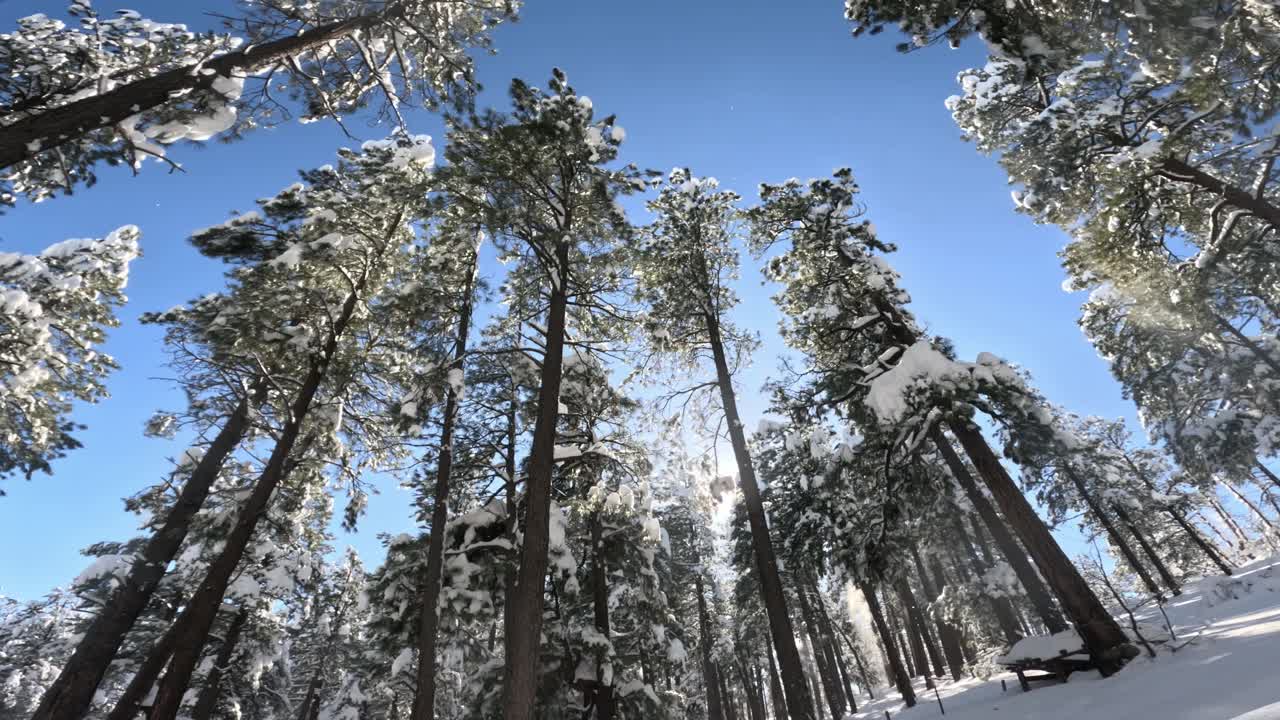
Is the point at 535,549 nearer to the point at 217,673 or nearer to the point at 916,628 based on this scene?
the point at 217,673

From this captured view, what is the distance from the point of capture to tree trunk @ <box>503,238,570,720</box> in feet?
20.3

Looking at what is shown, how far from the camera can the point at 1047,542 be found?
905 cm

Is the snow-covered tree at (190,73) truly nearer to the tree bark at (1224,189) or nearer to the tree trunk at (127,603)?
the tree trunk at (127,603)

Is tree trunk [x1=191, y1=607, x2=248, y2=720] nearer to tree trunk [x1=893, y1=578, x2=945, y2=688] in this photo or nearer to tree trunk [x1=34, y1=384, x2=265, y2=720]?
tree trunk [x1=34, y1=384, x2=265, y2=720]

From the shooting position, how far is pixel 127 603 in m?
10.9

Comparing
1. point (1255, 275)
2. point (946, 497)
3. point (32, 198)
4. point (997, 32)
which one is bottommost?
point (946, 497)

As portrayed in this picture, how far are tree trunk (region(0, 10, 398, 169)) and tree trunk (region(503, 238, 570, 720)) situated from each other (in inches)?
174

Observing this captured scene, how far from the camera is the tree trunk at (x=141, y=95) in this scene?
482 cm

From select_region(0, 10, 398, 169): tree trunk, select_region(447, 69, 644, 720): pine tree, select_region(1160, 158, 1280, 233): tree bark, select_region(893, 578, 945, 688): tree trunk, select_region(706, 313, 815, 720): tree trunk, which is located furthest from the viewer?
select_region(893, 578, 945, 688): tree trunk

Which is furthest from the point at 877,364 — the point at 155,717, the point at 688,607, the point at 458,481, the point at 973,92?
the point at 688,607

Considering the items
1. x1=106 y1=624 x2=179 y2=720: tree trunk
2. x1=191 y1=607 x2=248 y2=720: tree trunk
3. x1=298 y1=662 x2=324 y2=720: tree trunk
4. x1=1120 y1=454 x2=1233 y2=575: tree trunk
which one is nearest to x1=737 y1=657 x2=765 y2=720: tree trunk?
x1=298 y1=662 x2=324 y2=720: tree trunk

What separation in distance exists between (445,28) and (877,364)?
10.3 meters

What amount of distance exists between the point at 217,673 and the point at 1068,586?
24609 millimetres

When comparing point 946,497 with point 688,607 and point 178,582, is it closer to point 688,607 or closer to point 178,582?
point 688,607
